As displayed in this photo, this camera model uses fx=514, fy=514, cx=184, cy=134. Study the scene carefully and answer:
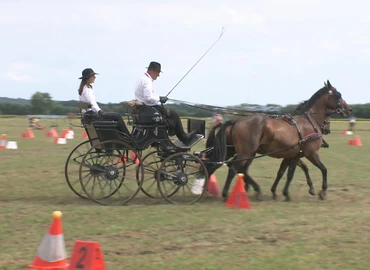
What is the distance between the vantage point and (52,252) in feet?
16.8

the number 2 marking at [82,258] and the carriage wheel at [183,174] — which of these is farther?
the carriage wheel at [183,174]

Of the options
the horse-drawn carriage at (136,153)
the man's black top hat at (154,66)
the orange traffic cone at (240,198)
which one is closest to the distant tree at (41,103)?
the horse-drawn carriage at (136,153)

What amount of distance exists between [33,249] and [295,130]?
17.8 feet

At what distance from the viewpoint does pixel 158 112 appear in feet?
28.5

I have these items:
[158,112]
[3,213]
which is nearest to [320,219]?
[158,112]

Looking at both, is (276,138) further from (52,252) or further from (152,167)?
(52,252)

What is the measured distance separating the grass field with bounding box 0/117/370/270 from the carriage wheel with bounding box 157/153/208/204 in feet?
0.90

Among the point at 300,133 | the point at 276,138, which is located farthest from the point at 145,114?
the point at 300,133

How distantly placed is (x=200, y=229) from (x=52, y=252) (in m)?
2.35

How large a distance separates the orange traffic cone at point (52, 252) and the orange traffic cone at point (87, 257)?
8.7 inches

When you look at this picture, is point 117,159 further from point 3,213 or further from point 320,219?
point 320,219

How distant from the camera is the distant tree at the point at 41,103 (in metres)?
49.5

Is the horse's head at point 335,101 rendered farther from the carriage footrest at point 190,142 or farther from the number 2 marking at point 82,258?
the number 2 marking at point 82,258

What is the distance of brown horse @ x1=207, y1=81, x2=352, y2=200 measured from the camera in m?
9.23
